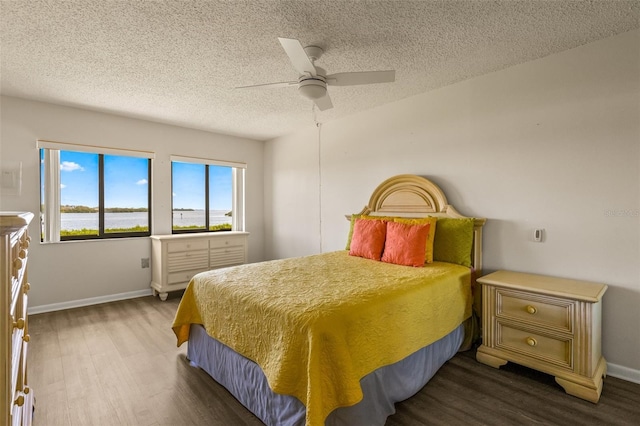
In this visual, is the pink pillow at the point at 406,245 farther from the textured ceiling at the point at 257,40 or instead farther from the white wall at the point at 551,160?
the textured ceiling at the point at 257,40

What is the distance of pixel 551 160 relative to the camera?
98.8 inches

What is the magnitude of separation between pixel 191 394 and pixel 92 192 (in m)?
3.17

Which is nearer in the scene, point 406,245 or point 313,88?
point 313,88

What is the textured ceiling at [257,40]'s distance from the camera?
1.92 meters

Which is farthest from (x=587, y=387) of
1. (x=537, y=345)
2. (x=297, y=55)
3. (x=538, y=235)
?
(x=297, y=55)

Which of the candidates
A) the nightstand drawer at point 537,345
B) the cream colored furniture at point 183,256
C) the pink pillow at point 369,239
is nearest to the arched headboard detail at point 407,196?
the pink pillow at point 369,239

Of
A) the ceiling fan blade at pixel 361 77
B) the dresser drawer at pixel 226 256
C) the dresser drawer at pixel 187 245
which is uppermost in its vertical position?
the ceiling fan blade at pixel 361 77

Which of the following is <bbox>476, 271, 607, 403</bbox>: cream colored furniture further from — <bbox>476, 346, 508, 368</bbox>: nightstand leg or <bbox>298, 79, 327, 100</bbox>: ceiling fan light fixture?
<bbox>298, 79, 327, 100</bbox>: ceiling fan light fixture

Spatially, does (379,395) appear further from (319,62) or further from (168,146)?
(168,146)

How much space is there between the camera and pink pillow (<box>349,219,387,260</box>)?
10.1 ft

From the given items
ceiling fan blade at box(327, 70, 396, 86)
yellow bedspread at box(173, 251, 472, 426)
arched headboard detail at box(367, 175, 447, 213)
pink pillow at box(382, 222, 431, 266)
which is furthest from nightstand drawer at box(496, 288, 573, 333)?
ceiling fan blade at box(327, 70, 396, 86)

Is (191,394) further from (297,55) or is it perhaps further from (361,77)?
(361,77)

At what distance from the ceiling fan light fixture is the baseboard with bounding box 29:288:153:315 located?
→ 3.62 m

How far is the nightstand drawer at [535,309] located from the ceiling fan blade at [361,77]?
1.74 m
